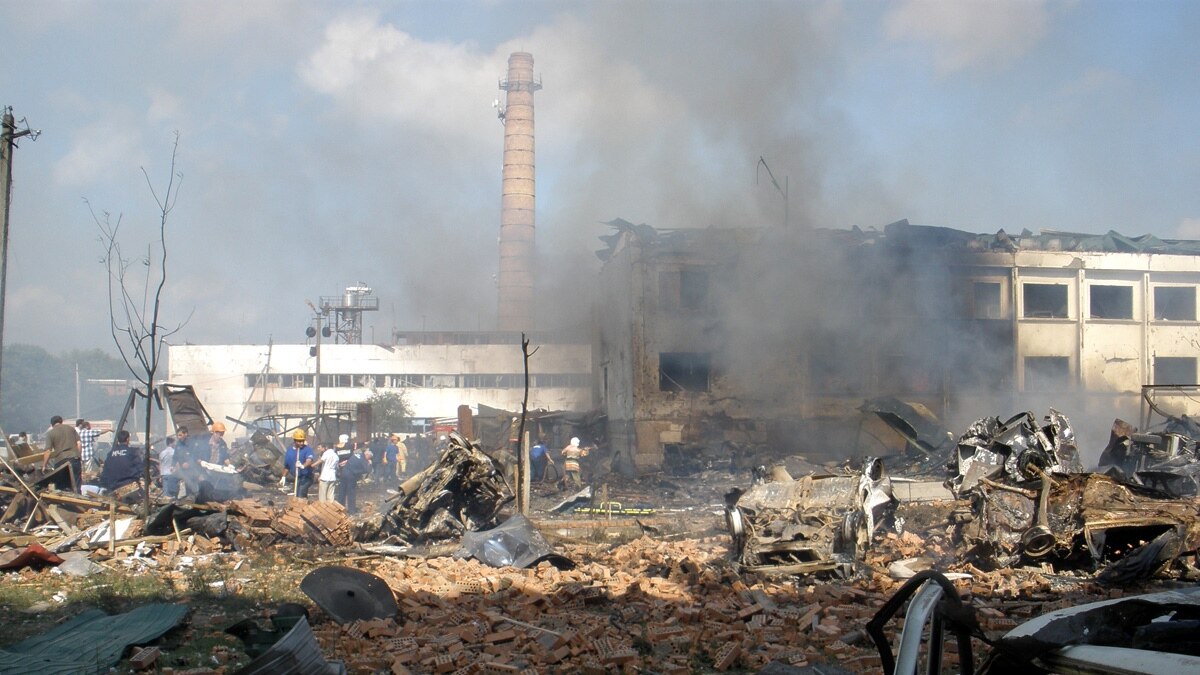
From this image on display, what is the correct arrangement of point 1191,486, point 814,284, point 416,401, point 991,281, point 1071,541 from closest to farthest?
1. point 1071,541
2. point 1191,486
3. point 814,284
4. point 991,281
5. point 416,401

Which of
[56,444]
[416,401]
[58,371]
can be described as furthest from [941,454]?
[58,371]

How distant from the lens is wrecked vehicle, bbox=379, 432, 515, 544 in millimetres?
11625

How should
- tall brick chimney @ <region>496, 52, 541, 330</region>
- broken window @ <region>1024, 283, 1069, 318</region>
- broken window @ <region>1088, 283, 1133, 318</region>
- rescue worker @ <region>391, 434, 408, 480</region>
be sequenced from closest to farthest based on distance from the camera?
rescue worker @ <region>391, 434, 408, 480</region>
broken window @ <region>1024, 283, 1069, 318</region>
broken window @ <region>1088, 283, 1133, 318</region>
tall brick chimney @ <region>496, 52, 541, 330</region>

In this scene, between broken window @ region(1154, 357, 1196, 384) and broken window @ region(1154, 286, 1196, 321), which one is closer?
broken window @ region(1154, 357, 1196, 384)

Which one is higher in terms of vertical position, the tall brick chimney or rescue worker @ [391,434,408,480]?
the tall brick chimney

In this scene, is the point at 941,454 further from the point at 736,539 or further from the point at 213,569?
the point at 213,569

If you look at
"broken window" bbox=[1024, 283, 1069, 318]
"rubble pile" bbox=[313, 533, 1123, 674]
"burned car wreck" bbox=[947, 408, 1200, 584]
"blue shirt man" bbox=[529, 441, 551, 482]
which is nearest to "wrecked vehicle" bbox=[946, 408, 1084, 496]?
"burned car wreck" bbox=[947, 408, 1200, 584]

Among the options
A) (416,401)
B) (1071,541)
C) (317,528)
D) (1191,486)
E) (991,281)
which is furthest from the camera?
(416,401)

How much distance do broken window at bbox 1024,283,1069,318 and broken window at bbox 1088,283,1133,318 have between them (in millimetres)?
1528

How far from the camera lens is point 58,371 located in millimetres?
61469

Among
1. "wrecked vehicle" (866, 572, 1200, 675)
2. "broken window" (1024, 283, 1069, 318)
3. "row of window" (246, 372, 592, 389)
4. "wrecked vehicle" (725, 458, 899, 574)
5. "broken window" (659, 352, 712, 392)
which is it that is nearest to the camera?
"wrecked vehicle" (866, 572, 1200, 675)

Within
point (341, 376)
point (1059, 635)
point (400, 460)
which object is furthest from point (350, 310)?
point (1059, 635)

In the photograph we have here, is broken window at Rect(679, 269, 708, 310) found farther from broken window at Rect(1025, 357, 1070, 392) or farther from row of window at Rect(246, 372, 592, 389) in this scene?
row of window at Rect(246, 372, 592, 389)

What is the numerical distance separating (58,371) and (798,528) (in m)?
66.0
